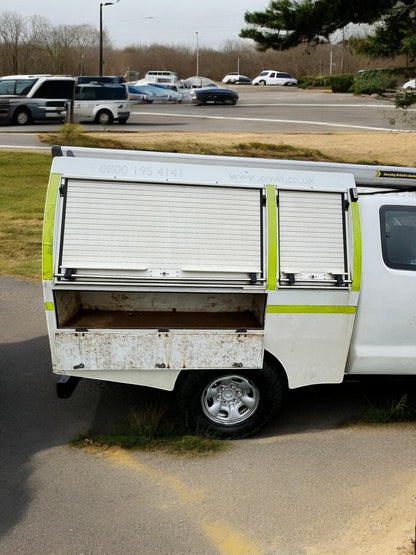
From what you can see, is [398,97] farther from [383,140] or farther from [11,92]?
[11,92]

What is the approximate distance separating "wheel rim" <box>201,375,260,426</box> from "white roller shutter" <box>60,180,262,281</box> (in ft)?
2.96

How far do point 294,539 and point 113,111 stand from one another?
99.1ft

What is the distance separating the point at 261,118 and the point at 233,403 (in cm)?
3404

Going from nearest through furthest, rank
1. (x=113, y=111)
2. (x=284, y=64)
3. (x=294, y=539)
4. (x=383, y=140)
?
(x=294, y=539) → (x=383, y=140) → (x=113, y=111) → (x=284, y=64)

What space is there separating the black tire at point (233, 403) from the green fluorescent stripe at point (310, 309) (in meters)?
0.46

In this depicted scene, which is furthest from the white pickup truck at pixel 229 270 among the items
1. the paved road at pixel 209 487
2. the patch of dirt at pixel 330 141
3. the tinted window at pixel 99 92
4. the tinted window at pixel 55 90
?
the tinted window at pixel 99 92

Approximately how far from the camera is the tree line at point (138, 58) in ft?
248

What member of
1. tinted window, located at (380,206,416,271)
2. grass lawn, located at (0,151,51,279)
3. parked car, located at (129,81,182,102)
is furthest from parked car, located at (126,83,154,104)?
tinted window, located at (380,206,416,271)

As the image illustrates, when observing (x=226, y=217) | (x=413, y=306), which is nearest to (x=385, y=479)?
(x=413, y=306)

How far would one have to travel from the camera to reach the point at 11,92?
31.8 metres

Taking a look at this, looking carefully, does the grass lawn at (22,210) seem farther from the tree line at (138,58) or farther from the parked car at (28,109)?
the tree line at (138,58)

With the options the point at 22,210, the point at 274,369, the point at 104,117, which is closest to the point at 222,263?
the point at 274,369

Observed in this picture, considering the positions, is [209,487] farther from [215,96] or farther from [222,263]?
[215,96]

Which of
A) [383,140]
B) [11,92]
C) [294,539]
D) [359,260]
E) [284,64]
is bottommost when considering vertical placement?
[294,539]
